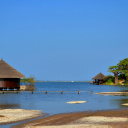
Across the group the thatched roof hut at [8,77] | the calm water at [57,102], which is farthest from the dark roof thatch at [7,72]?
the calm water at [57,102]

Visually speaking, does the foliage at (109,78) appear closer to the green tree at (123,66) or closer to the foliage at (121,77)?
the foliage at (121,77)

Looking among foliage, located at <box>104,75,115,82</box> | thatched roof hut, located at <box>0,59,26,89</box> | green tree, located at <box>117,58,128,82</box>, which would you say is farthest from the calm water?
foliage, located at <box>104,75,115,82</box>

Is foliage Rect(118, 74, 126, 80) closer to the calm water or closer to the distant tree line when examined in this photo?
the distant tree line

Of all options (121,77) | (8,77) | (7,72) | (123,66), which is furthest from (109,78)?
(8,77)

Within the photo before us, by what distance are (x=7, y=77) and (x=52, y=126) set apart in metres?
46.5

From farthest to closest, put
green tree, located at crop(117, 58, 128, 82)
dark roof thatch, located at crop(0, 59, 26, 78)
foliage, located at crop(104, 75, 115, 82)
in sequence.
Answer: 1. foliage, located at crop(104, 75, 115, 82)
2. green tree, located at crop(117, 58, 128, 82)
3. dark roof thatch, located at crop(0, 59, 26, 78)

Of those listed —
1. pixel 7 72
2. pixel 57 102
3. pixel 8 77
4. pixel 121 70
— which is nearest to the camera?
pixel 57 102

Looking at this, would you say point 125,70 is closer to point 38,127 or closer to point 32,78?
point 32,78

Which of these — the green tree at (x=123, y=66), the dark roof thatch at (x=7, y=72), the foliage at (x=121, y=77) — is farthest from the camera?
the foliage at (x=121, y=77)

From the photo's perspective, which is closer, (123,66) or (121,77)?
(123,66)

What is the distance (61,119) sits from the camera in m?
24.9

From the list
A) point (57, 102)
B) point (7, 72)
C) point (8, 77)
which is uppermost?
point (7, 72)

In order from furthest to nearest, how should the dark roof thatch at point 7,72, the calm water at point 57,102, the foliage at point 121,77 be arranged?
1. the foliage at point 121,77
2. the dark roof thatch at point 7,72
3. the calm water at point 57,102

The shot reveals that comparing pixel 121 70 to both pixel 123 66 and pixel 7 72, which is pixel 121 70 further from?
pixel 7 72
